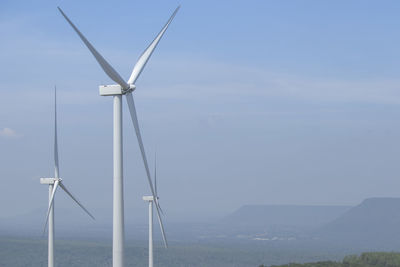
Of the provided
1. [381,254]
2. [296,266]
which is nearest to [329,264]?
[296,266]

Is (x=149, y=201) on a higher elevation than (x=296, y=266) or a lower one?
higher

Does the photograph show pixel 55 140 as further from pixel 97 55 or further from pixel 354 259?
pixel 354 259

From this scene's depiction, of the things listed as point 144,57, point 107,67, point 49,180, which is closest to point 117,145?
point 107,67

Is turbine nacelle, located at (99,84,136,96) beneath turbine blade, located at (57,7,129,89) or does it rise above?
beneath

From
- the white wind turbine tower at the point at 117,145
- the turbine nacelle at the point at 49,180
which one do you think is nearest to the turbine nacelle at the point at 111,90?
the white wind turbine tower at the point at 117,145

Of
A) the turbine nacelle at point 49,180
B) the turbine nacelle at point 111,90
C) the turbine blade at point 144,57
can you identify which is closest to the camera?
the turbine nacelle at point 111,90

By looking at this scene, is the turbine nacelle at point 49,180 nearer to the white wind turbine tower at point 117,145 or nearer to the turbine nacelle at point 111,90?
the white wind turbine tower at point 117,145

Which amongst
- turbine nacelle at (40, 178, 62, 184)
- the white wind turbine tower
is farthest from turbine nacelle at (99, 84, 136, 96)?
turbine nacelle at (40, 178, 62, 184)

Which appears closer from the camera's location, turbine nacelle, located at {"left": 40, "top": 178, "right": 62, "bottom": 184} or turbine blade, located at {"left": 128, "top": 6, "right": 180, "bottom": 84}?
turbine blade, located at {"left": 128, "top": 6, "right": 180, "bottom": 84}

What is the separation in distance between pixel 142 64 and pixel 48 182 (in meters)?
24.2

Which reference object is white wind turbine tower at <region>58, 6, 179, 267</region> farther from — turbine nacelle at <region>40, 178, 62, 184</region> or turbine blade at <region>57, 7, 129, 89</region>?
turbine nacelle at <region>40, 178, 62, 184</region>

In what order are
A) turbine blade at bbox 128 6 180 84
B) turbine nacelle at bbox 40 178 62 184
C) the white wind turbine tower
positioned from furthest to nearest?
turbine nacelle at bbox 40 178 62 184 → turbine blade at bbox 128 6 180 84 → the white wind turbine tower

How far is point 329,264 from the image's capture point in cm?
12344

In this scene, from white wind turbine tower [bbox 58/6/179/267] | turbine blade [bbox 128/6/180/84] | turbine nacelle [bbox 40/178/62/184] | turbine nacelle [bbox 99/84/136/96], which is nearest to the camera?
white wind turbine tower [bbox 58/6/179/267]
